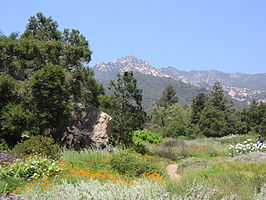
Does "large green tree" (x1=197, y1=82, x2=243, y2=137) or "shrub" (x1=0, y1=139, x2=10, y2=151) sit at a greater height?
"shrub" (x1=0, y1=139, x2=10, y2=151)

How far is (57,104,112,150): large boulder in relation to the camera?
50.9 feet

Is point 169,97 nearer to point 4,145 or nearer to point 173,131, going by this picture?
point 173,131

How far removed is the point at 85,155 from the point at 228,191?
7480mm

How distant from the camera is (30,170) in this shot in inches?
319

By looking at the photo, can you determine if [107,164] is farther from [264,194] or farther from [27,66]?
[27,66]

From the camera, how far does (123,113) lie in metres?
17.3

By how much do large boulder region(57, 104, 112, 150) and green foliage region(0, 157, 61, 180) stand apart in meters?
6.78

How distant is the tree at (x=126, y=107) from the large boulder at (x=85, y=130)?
3.66ft

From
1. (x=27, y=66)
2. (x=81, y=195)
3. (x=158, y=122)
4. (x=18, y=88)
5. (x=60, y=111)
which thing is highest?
(x=27, y=66)

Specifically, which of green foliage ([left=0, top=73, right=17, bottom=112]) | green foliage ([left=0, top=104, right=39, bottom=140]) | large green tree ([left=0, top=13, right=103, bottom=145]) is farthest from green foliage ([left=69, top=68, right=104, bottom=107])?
green foliage ([left=0, top=73, right=17, bottom=112])

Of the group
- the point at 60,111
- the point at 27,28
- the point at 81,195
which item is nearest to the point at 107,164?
the point at 60,111

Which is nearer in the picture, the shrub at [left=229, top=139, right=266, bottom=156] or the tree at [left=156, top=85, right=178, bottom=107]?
the shrub at [left=229, top=139, right=266, bottom=156]

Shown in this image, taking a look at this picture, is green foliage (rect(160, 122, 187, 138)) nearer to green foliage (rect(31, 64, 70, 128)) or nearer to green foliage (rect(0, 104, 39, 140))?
green foliage (rect(31, 64, 70, 128))

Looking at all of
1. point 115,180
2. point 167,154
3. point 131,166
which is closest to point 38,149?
point 131,166
